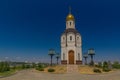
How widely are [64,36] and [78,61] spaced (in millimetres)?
6714

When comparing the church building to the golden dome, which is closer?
the church building

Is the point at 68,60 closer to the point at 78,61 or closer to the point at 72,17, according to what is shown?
the point at 78,61

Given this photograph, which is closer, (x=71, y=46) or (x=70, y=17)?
(x=71, y=46)

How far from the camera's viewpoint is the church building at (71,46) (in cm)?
4203

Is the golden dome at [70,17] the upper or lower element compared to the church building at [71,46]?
upper

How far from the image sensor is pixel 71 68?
119ft

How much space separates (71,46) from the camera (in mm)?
42219

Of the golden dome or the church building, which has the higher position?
the golden dome

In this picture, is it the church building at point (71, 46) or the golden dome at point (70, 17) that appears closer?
the church building at point (71, 46)

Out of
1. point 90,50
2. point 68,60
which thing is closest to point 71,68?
point 68,60

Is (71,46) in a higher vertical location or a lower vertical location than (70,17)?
lower

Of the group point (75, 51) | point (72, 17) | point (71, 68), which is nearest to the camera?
point (71, 68)

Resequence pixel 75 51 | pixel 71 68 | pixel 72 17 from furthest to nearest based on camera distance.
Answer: pixel 72 17 → pixel 75 51 → pixel 71 68

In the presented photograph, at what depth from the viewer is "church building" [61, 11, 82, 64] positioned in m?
42.0
